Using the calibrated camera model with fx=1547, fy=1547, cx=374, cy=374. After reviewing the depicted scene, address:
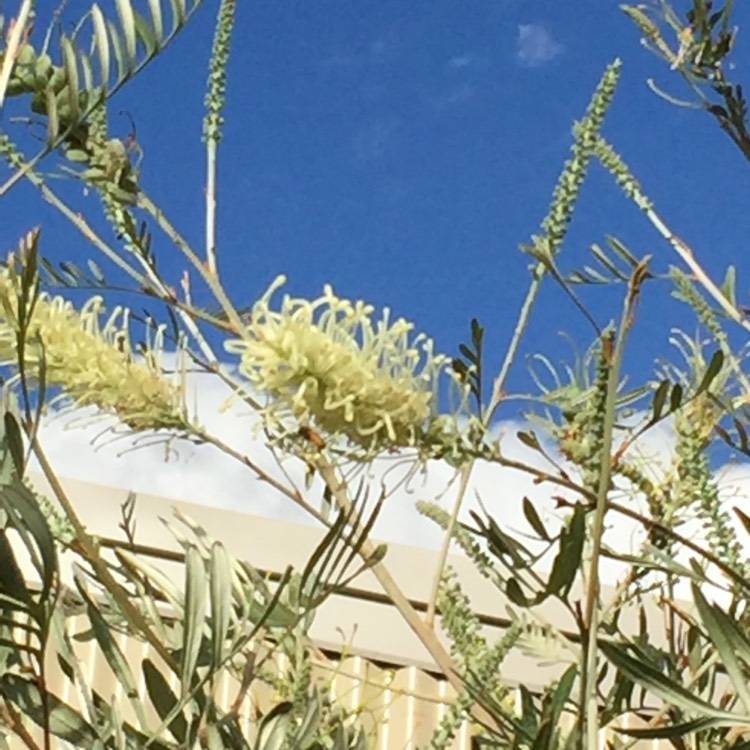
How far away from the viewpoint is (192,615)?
0.36m

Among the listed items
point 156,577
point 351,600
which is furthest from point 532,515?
point 351,600

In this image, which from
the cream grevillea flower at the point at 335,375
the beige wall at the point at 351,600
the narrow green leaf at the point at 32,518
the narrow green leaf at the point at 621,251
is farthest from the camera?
the beige wall at the point at 351,600

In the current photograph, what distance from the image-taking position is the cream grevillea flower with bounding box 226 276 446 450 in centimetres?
44

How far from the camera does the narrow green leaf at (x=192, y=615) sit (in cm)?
35

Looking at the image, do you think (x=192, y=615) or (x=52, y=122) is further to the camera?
(x=52, y=122)

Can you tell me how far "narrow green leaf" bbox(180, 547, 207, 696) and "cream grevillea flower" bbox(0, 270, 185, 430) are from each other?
14cm

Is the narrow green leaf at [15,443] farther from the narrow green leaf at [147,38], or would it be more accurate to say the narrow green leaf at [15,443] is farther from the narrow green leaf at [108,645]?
the narrow green leaf at [147,38]

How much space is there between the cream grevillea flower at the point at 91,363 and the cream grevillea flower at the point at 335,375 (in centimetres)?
5

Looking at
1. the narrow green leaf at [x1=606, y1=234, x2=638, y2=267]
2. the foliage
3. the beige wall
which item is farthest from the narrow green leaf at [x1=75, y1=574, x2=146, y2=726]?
the beige wall

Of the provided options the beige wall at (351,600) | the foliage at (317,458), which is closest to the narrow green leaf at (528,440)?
the foliage at (317,458)

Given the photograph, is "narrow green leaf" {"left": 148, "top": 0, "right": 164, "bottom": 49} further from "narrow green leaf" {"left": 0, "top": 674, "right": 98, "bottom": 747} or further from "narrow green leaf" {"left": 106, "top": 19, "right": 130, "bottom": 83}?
"narrow green leaf" {"left": 0, "top": 674, "right": 98, "bottom": 747}

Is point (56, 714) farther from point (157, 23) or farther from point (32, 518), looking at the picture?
point (157, 23)

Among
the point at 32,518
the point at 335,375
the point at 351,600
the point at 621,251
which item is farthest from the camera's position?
the point at 351,600

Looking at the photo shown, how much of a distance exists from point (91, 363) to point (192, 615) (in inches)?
6.0
